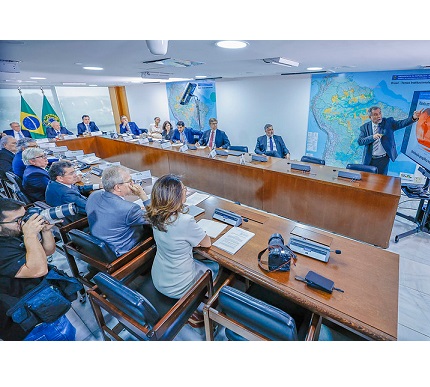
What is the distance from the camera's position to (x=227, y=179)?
3934mm

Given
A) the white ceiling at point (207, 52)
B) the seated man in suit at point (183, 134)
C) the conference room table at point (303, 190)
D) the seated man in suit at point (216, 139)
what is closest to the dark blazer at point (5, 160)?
the white ceiling at point (207, 52)

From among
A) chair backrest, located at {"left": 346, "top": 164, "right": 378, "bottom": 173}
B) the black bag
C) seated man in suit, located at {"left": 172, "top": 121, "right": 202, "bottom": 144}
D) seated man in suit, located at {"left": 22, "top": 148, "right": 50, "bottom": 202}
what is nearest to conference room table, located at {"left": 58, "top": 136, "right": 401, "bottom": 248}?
chair backrest, located at {"left": 346, "top": 164, "right": 378, "bottom": 173}

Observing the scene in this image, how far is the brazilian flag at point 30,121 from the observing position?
333 inches

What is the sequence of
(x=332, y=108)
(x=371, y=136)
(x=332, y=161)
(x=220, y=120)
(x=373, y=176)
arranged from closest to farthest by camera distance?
(x=373, y=176) < (x=371, y=136) < (x=332, y=108) < (x=332, y=161) < (x=220, y=120)

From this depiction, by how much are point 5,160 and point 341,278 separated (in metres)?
5.08

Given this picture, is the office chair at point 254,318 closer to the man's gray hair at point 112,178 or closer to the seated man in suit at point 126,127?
the man's gray hair at point 112,178

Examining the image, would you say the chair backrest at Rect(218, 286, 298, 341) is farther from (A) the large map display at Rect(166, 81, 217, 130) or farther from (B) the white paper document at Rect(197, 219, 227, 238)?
(A) the large map display at Rect(166, 81, 217, 130)

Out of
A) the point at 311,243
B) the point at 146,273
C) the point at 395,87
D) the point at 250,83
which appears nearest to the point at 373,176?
the point at 311,243

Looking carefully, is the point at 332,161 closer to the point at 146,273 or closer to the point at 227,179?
the point at 227,179

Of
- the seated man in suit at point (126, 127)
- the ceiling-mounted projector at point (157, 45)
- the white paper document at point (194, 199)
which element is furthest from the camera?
the seated man in suit at point (126, 127)

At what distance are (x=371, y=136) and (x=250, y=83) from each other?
3947mm

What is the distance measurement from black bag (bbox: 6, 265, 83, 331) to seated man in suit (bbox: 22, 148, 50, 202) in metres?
1.57

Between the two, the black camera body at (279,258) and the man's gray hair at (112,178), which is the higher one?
the man's gray hair at (112,178)

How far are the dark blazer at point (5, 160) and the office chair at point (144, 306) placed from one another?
374 centimetres
